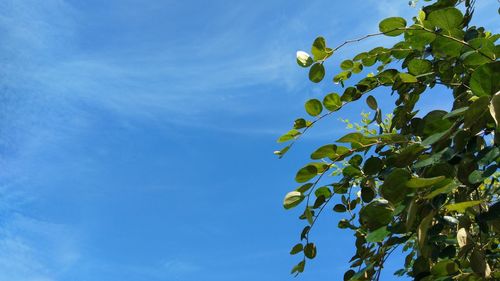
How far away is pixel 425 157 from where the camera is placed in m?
1.20

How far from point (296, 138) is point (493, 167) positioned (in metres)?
0.83

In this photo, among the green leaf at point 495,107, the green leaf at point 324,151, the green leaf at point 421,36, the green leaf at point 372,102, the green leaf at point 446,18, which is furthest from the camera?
the green leaf at point 372,102

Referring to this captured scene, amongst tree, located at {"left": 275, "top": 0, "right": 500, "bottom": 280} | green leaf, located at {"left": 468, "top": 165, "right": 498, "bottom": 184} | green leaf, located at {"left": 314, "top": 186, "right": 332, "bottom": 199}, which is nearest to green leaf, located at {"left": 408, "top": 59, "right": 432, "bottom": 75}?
tree, located at {"left": 275, "top": 0, "right": 500, "bottom": 280}

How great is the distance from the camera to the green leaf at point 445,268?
115 cm

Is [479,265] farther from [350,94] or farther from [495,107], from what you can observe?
[350,94]

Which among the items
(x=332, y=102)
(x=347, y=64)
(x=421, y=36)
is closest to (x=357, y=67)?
(x=347, y=64)

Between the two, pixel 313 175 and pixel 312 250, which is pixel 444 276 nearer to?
pixel 313 175

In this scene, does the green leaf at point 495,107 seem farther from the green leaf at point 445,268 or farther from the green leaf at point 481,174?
the green leaf at point 445,268

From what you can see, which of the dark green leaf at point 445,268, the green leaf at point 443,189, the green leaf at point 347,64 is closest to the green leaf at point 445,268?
the dark green leaf at point 445,268

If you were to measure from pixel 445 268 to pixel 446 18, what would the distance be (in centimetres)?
61

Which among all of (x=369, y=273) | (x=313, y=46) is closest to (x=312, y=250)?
(x=369, y=273)

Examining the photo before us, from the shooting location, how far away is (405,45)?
1.83 m

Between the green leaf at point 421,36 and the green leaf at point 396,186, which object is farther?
the green leaf at point 421,36

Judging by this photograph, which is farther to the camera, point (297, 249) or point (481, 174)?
point (297, 249)
